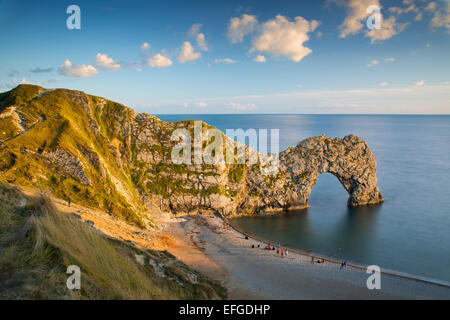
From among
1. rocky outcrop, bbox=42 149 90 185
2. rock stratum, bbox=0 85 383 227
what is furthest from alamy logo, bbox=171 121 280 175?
rocky outcrop, bbox=42 149 90 185

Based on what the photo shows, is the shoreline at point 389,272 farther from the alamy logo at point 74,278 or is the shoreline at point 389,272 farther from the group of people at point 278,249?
the alamy logo at point 74,278

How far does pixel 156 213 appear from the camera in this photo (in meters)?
Answer: 40.9

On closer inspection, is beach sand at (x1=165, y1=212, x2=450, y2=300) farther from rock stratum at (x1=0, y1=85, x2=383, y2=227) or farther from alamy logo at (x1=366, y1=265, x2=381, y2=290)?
rock stratum at (x1=0, y1=85, x2=383, y2=227)

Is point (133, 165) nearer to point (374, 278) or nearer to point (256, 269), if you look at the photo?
point (256, 269)

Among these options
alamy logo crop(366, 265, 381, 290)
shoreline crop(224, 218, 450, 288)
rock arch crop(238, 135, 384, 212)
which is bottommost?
shoreline crop(224, 218, 450, 288)

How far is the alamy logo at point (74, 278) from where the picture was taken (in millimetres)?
4824

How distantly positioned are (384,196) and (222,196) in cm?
4151

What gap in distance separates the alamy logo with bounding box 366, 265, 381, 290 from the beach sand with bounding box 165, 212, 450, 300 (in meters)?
0.38

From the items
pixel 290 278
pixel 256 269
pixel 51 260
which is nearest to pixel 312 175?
pixel 290 278

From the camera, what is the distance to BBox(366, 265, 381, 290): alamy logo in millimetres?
24516

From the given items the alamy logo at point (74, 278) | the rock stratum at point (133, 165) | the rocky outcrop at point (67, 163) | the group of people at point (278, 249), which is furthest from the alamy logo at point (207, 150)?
the alamy logo at point (74, 278)

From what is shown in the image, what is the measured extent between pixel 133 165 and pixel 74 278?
40758mm
